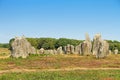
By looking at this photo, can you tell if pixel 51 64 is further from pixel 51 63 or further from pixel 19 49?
pixel 19 49

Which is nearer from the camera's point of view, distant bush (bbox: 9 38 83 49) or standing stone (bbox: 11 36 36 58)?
standing stone (bbox: 11 36 36 58)

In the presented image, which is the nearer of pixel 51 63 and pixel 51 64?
pixel 51 64

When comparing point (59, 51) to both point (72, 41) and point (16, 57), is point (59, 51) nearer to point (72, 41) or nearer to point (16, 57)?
point (16, 57)

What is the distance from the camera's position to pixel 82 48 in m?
73.8

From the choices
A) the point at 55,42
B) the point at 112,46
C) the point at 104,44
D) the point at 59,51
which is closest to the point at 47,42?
the point at 55,42

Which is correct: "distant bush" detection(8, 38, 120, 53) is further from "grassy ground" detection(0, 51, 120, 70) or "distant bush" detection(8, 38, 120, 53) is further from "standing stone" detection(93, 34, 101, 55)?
"grassy ground" detection(0, 51, 120, 70)

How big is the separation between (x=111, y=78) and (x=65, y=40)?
92.5 m

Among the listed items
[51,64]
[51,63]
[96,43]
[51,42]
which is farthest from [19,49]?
[51,42]

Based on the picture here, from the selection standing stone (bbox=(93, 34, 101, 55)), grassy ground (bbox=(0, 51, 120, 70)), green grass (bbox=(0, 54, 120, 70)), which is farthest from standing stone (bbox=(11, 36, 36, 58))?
standing stone (bbox=(93, 34, 101, 55))

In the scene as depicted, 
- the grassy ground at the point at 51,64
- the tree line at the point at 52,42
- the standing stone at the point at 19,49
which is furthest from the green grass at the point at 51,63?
the tree line at the point at 52,42

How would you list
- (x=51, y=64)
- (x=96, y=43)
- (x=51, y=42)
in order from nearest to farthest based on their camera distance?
(x=51, y=64)
(x=96, y=43)
(x=51, y=42)

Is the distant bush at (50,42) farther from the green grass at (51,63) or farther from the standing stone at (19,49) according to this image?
the green grass at (51,63)

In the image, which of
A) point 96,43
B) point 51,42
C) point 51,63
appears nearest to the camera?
point 51,63

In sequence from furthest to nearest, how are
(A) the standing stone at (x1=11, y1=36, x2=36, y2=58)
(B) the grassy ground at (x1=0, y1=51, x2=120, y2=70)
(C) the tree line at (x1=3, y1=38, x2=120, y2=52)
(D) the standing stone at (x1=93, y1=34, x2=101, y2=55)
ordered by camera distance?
(C) the tree line at (x1=3, y1=38, x2=120, y2=52), (D) the standing stone at (x1=93, y1=34, x2=101, y2=55), (A) the standing stone at (x1=11, y1=36, x2=36, y2=58), (B) the grassy ground at (x1=0, y1=51, x2=120, y2=70)
